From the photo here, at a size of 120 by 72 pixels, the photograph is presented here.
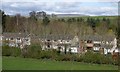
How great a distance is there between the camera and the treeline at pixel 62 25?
5047 centimetres

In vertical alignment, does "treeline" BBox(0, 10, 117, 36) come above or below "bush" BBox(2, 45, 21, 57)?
below

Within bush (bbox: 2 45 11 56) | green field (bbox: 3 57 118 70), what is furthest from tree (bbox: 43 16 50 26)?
green field (bbox: 3 57 118 70)

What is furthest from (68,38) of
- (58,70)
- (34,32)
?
(58,70)

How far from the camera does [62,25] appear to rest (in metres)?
57.0

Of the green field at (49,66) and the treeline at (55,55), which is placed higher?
the green field at (49,66)

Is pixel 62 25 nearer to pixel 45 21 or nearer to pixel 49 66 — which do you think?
pixel 45 21

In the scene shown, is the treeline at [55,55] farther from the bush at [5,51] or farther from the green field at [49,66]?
the green field at [49,66]

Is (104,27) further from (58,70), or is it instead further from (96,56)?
(58,70)

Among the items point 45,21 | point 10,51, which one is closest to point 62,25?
point 45,21

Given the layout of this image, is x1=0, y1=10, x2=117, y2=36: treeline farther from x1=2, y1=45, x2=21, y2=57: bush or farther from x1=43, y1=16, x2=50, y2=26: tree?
x1=2, y1=45, x2=21, y2=57: bush

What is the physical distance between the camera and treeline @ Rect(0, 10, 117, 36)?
50.5m

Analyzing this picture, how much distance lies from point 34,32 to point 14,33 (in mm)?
3428

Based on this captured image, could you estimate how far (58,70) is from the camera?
21594 mm


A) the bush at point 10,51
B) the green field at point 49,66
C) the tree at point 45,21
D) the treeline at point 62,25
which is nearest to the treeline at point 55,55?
the bush at point 10,51
